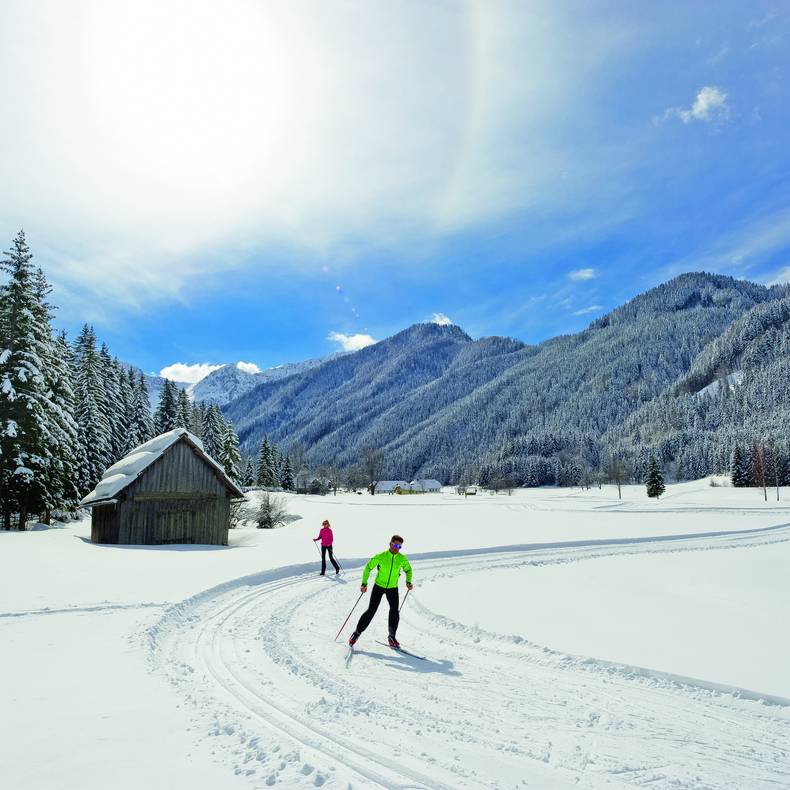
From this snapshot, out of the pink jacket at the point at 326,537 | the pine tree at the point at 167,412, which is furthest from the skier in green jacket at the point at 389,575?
the pine tree at the point at 167,412

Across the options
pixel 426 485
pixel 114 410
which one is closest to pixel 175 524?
pixel 114 410

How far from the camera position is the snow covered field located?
5055 millimetres

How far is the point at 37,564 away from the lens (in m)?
16.6

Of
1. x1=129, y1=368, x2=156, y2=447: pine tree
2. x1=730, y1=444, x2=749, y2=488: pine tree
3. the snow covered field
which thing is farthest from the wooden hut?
x1=730, y1=444, x2=749, y2=488: pine tree

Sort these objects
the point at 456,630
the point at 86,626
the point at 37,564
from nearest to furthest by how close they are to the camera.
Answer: the point at 86,626, the point at 456,630, the point at 37,564

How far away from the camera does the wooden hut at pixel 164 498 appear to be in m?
25.6

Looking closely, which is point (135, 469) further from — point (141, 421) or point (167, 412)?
point (167, 412)

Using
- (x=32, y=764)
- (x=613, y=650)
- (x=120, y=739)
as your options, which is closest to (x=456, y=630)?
(x=613, y=650)

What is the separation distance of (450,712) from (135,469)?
23862 mm

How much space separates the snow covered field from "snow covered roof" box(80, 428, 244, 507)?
8.11m

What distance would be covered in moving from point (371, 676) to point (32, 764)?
4.40 m

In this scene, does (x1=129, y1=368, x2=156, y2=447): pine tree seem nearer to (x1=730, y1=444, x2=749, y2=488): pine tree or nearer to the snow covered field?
the snow covered field

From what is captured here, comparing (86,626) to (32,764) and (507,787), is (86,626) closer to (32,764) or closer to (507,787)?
(32,764)

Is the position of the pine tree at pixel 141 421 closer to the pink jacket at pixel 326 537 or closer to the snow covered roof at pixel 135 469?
the snow covered roof at pixel 135 469
